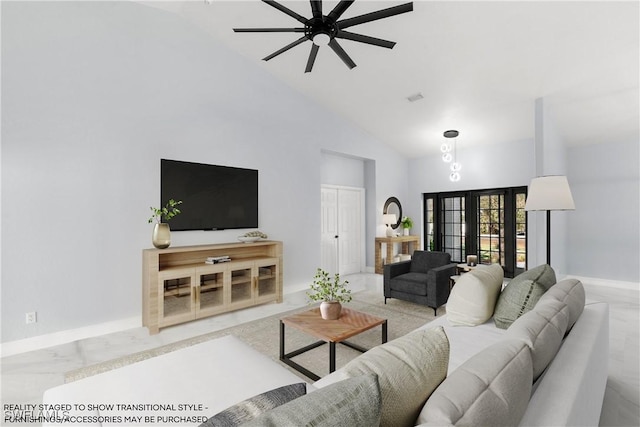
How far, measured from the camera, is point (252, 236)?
14.0ft

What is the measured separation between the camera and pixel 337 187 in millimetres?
6090

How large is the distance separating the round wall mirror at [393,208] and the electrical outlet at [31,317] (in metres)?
5.52

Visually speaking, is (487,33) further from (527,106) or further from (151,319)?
(151,319)

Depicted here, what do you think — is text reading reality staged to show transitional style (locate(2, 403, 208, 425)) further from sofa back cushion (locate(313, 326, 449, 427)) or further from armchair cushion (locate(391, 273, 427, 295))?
armchair cushion (locate(391, 273, 427, 295))

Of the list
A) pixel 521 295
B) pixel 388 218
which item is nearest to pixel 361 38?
pixel 521 295

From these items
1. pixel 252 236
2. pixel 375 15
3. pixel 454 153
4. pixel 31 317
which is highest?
pixel 375 15

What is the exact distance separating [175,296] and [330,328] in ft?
6.53

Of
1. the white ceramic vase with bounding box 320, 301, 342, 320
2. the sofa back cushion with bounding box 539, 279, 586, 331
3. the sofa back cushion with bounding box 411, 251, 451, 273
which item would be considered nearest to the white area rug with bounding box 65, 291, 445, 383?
the white ceramic vase with bounding box 320, 301, 342, 320

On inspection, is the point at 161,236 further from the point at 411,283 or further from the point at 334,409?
the point at 334,409

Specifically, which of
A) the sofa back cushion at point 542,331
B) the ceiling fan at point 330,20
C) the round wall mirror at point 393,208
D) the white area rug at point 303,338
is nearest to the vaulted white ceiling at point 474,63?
the ceiling fan at point 330,20

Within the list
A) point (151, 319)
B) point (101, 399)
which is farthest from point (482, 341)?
point (151, 319)

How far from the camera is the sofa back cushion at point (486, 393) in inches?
30.2

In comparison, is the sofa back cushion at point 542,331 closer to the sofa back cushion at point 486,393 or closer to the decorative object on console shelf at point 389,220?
the sofa back cushion at point 486,393

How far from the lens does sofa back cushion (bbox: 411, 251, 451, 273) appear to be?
4.18 metres
